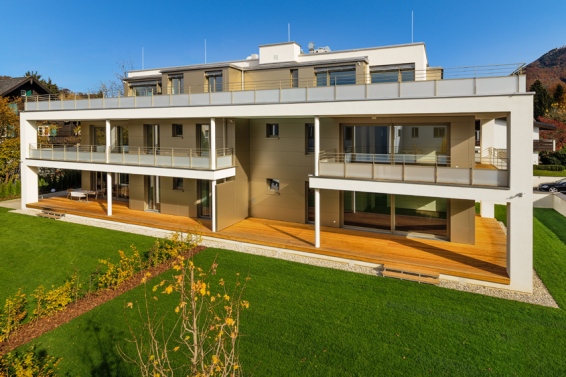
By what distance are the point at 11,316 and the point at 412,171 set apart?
13.3 m

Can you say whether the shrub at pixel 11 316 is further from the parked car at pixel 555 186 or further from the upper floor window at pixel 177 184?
the parked car at pixel 555 186

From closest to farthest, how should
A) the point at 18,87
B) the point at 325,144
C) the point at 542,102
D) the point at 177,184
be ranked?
the point at 325,144 → the point at 177,184 → the point at 18,87 → the point at 542,102

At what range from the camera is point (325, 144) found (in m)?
16.7

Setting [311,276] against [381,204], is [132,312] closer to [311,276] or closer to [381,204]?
[311,276]

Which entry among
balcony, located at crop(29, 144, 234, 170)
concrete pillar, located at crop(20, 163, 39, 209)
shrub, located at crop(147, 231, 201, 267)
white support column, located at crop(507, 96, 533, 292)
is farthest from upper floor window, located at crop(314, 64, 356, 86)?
concrete pillar, located at crop(20, 163, 39, 209)

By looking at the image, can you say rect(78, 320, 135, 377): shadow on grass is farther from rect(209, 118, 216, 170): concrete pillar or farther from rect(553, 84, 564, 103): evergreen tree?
rect(553, 84, 564, 103): evergreen tree

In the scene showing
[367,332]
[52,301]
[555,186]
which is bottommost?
[367,332]

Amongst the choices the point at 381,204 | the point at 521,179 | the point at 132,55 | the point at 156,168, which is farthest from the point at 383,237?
the point at 132,55

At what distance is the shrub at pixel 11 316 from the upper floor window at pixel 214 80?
12.8 meters

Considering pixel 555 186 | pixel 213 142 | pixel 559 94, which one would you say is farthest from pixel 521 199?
pixel 559 94

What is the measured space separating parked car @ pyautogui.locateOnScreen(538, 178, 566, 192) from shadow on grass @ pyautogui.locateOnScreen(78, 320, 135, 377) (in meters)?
34.9

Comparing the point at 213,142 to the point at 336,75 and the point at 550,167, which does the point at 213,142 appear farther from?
the point at 550,167

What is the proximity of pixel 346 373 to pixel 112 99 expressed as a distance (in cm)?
1798

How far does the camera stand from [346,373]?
23.7ft
